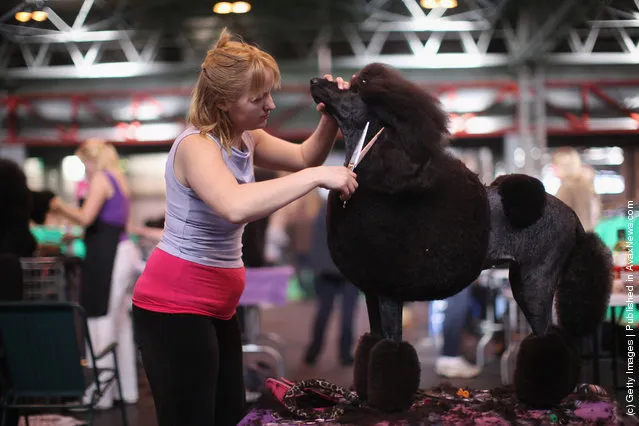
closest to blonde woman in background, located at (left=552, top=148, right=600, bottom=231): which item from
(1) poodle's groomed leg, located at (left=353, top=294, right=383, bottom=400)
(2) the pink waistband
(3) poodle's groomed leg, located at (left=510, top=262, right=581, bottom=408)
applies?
(3) poodle's groomed leg, located at (left=510, top=262, right=581, bottom=408)

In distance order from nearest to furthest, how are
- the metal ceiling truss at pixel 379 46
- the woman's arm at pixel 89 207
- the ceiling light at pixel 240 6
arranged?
the woman's arm at pixel 89 207
the ceiling light at pixel 240 6
the metal ceiling truss at pixel 379 46

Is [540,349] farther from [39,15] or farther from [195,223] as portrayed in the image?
[39,15]

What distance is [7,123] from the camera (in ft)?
35.4

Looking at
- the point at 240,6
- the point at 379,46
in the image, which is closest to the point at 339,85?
the point at 240,6

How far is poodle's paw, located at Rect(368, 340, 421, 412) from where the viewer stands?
184 centimetres

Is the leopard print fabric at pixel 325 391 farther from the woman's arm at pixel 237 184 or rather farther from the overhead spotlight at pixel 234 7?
the overhead spotlight at pixel 234 7

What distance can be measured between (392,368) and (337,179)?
0.55m

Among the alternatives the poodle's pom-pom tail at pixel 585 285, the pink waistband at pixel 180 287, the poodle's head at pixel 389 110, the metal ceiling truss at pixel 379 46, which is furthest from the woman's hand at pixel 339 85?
the metal ceiling truss at pixel 379 46

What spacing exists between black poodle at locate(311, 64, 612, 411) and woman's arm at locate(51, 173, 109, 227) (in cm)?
217

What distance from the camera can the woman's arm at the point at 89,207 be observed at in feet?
12.1

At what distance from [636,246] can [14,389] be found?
2367 mm

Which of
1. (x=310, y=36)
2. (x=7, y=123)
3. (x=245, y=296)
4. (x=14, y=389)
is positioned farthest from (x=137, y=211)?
(x=14, y=389)

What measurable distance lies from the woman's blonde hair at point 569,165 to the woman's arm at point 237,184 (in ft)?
8.98

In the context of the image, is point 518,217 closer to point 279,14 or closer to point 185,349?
point 185,349
